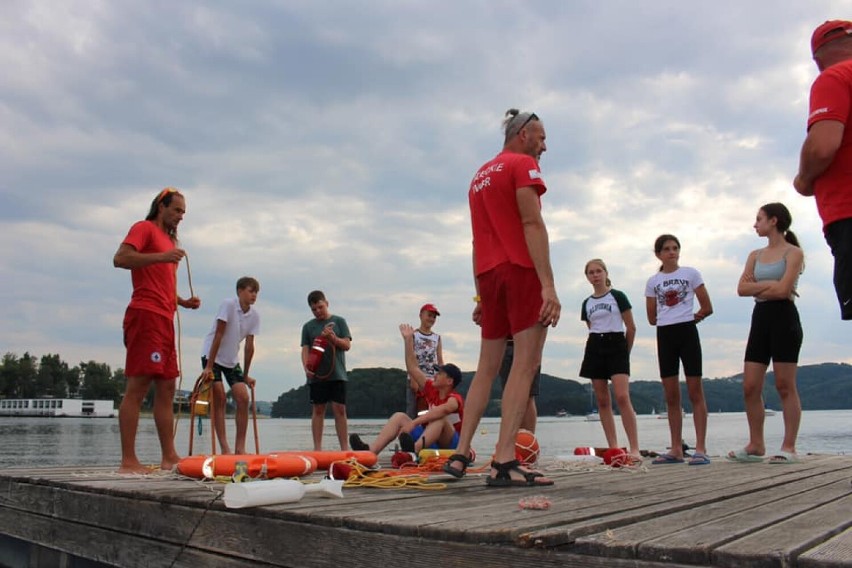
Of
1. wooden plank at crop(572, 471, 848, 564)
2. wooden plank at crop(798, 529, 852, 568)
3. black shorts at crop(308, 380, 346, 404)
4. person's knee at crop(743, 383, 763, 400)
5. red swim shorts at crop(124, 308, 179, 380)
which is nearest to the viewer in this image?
wooden plank at crop(798, 529, 852, 568)

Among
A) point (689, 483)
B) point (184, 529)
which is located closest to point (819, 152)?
point (689, 483)

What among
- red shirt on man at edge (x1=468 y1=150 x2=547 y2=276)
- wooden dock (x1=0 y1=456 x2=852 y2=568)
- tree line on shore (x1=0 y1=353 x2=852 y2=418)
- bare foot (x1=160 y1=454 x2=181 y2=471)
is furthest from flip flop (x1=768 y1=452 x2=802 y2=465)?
tree line on shore (x1=0 y1=353 x2=852 y2=418)

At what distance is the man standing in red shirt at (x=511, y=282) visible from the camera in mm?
3691

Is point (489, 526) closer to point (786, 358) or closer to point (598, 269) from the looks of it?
point (786, 358)

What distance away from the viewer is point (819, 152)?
3.04 metres

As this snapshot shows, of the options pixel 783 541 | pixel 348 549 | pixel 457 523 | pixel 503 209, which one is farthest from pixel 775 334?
pixel 348 549

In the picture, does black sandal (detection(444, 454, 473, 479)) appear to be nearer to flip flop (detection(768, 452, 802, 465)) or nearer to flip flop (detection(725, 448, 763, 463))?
flip flop (detection(768, 452, 802, 465))

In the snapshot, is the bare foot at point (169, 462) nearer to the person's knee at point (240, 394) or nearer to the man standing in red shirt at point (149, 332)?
the man standing in red shirt at point (149, 332)

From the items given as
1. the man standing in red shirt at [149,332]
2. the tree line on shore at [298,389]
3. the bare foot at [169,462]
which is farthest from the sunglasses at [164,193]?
the tree line on shore at [298,389]

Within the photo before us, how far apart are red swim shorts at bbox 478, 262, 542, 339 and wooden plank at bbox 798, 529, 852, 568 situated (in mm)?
2165

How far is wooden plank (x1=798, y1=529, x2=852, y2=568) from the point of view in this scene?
149 centimetres

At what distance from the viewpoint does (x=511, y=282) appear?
12.6 ft

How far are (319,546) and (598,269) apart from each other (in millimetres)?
5246

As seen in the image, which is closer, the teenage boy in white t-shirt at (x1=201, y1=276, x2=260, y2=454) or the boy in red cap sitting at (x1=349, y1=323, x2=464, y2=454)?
the boy in red cap sitting at (x1=349, y1=323, x2=464, y2=454)
